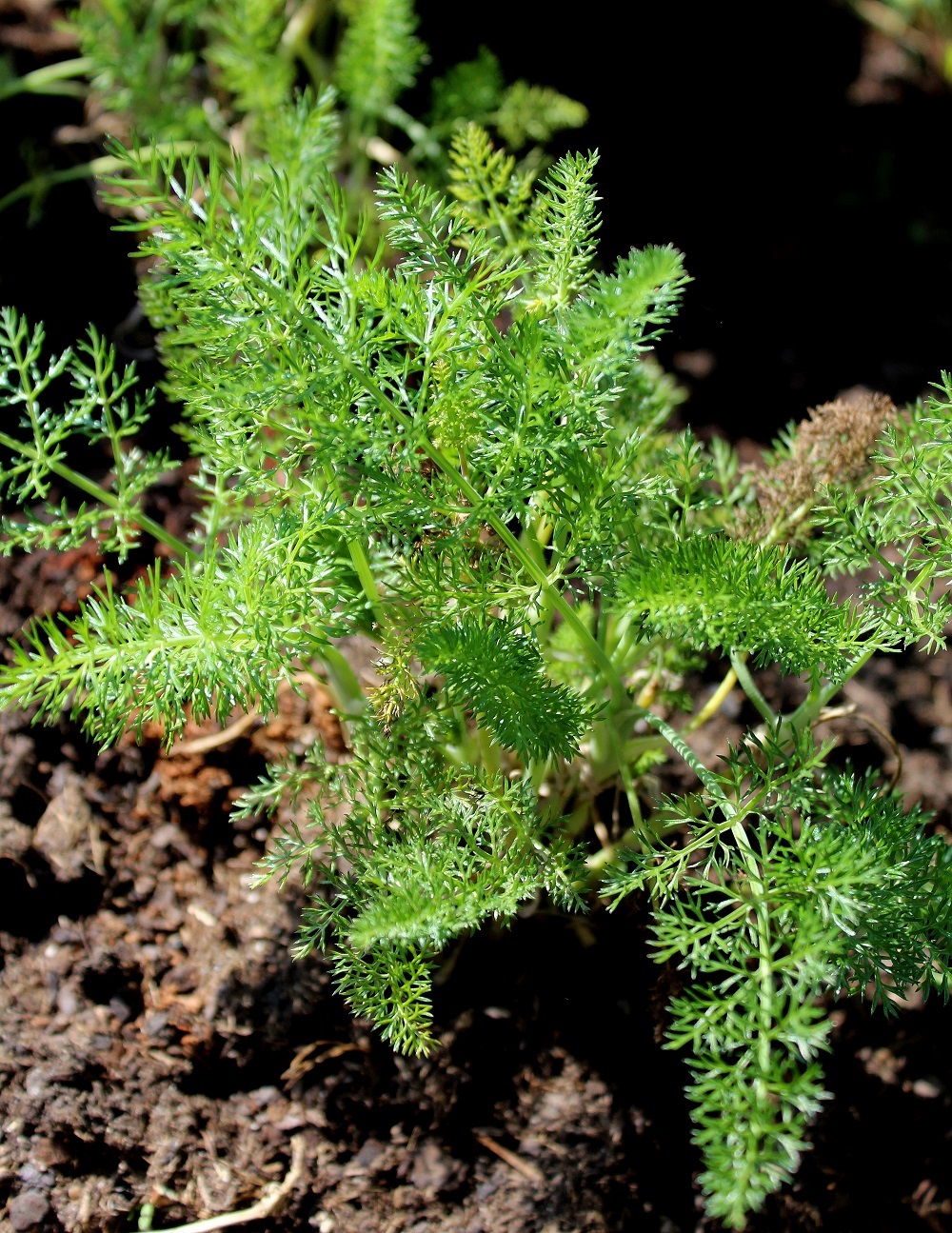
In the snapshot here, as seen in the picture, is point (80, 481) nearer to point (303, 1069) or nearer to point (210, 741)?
point (210, 741)

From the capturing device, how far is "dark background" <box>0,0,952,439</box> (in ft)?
6.92

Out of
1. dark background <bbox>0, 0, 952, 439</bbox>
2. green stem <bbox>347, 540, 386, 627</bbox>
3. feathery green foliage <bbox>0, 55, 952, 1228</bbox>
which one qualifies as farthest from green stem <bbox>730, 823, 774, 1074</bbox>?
dark background <bbox>0, 0, 952, 439</bbox>

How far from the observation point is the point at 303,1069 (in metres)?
1.33

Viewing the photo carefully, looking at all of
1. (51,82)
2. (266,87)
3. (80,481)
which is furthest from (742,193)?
(80,481)

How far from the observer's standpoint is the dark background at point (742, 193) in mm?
2109

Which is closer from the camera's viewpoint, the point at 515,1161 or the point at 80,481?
the point at 80,481

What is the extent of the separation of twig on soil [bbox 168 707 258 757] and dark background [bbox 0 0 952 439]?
0.90m

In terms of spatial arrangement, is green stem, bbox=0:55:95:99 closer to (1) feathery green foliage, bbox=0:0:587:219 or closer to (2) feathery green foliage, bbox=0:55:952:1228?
(1) feathery green foliage, bbox=0:0:587:219

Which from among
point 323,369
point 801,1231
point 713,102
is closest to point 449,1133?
point 801,1231

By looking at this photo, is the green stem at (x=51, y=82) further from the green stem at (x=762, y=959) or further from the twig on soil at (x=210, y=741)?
the green stem at (x=762, y=959)

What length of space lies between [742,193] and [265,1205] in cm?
223

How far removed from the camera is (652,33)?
2553mm

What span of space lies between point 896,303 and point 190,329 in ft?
6.04

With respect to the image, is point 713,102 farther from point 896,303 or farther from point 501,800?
point 501,800
